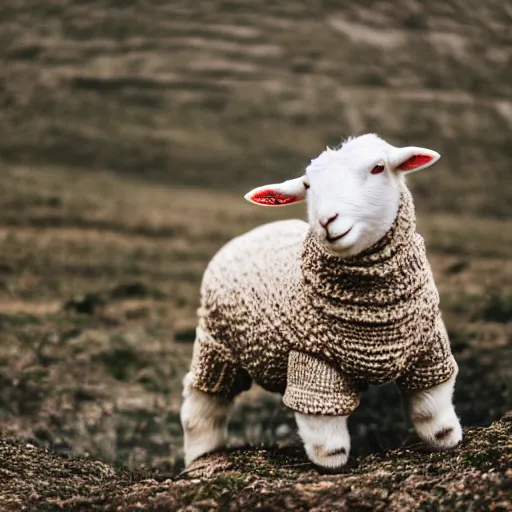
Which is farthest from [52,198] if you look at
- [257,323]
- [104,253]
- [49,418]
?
[257,323]

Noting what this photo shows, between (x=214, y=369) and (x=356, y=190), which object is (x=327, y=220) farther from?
(x=214, y=369)

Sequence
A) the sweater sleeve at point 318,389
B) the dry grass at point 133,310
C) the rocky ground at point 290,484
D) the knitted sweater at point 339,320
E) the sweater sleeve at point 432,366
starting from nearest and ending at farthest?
1. the rocky ground at point 290,484
2. the knitted sweater at point 339,320
3. the sweater sleeve at point 318,389
4. the sweater sleeve at point 432,366
5. the dry grass at point 133,310

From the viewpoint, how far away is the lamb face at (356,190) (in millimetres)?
3359

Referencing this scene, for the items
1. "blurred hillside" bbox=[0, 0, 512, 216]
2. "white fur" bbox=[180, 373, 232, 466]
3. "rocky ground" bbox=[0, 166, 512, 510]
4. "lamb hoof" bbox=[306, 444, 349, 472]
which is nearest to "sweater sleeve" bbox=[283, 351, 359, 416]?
"lamb hoof" bbox=[306, 444, 349, 472]

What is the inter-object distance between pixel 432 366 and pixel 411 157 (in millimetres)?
1057

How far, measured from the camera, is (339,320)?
3656 millimetres

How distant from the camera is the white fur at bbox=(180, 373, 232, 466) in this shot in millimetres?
4656

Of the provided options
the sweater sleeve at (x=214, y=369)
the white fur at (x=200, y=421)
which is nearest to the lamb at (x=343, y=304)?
the sweater sleeve at (x=214, y=369)

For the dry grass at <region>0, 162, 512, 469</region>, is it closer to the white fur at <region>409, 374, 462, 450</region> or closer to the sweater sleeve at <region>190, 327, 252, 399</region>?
the white fur at <region>409, 374, 462, 450</region>

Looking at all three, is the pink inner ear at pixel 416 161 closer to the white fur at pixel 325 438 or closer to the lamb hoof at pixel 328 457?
the white fur at pixel 325 438

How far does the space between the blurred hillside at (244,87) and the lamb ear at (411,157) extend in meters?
8.54

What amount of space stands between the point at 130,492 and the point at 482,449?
5.53ft

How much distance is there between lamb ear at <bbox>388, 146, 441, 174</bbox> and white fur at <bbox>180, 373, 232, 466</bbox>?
189cm

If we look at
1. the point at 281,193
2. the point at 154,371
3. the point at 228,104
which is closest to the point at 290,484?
the point at 281,193
